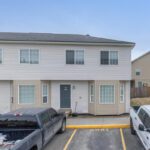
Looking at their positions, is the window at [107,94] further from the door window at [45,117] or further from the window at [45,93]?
the door window at [45,117]

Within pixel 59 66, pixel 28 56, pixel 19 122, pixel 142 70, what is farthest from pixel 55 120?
pixel 142 70

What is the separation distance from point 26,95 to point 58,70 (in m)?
3.12

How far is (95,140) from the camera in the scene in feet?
39.8

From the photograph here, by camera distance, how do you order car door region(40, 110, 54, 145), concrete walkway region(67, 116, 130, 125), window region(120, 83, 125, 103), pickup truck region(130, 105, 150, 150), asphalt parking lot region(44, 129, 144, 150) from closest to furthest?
pickup truck region(130, 105, 150, 150) < car door region(40, 110, 54, 145) < asphalt parking lot region(44, 129, 144, 150) < concrete walkway region(67, 116, 130, 125) < window region(120, 83, 125, 103)

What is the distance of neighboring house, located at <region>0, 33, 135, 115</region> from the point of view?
64.8 feet

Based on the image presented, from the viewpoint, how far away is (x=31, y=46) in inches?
779

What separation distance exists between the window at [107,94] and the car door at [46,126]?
30.8ft

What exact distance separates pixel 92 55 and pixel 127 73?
123 inches

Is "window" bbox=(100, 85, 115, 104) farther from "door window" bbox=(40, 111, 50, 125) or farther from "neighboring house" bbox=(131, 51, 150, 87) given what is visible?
"neighboring house" bbox=(131, 51, 150, 87)

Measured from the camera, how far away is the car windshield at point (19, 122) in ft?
32.0

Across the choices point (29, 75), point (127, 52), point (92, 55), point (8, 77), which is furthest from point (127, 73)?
point (8, 77)

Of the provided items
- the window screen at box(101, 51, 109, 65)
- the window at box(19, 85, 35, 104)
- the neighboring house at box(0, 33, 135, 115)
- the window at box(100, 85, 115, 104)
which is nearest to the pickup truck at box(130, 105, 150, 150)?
the window at box(100, 85, 115, 104)

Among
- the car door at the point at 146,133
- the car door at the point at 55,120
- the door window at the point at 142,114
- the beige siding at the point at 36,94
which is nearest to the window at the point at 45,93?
the beige siding at the point at 36,94

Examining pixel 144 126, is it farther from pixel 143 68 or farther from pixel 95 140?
pixel 143 68
